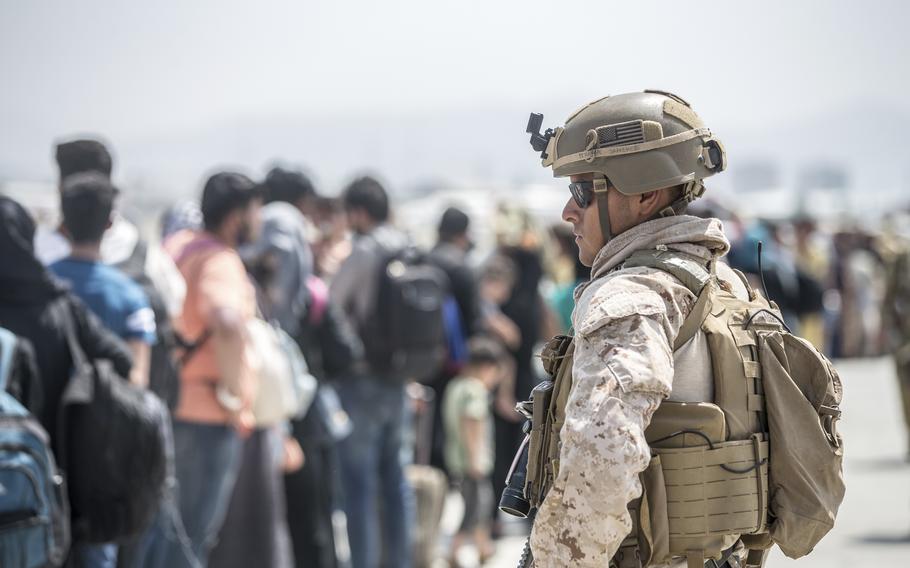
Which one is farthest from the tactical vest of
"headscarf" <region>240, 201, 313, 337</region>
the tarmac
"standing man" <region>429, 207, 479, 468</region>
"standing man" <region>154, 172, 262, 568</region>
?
"standing man" <region>429, 207, 479, 468</region>

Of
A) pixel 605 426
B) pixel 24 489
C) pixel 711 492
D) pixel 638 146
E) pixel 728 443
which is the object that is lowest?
pixel 24 489

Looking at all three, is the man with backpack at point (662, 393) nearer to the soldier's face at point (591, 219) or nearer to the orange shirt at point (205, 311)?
the soldier's face at point (591, 219)

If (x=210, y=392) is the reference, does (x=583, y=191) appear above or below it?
above

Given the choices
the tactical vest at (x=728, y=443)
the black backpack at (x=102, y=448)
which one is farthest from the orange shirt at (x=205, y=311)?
the tactical vest at (x=728, y=443)

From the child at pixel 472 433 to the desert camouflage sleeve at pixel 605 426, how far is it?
502 cm

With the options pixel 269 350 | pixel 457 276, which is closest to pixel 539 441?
pixel 269 350

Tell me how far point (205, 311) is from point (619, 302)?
3.05 meters

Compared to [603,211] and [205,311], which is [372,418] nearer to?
[205,311]

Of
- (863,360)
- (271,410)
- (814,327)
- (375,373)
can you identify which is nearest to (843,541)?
(375,373)

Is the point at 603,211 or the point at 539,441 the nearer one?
the point at 539,441

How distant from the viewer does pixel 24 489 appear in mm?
3865

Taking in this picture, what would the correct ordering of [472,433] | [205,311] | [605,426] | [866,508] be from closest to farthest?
1. [605,426]
2. [205,311]
3. [472,433]
4. [866,508]

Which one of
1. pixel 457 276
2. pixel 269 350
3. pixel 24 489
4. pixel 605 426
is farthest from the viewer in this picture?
pixel 457 276

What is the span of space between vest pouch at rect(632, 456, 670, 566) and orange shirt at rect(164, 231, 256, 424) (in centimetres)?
292
